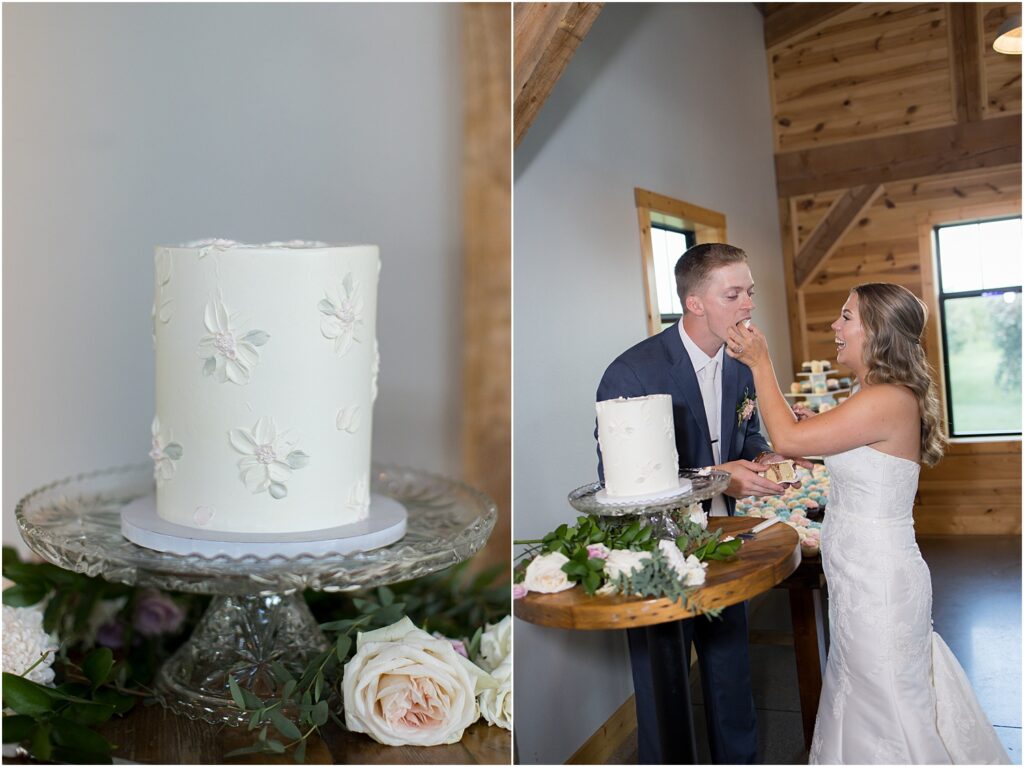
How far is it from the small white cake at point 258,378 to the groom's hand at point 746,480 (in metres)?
0.53

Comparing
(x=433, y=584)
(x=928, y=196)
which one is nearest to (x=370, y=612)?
(x=433, y=584)

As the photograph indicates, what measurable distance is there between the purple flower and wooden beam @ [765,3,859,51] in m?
1.33

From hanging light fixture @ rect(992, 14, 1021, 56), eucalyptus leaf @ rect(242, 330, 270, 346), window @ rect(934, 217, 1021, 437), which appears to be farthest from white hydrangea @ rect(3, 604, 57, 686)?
hanging light fixture @ rect(992, 14, 1021, 56)

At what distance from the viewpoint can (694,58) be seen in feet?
4.54

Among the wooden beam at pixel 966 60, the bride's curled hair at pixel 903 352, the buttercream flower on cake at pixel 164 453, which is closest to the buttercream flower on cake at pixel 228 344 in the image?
the buttercream flower on cake at pixel 164 453

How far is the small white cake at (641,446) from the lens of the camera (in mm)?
1194

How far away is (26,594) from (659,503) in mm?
993

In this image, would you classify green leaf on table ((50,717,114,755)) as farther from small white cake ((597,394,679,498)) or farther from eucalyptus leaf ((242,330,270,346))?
small white cake ((597,394,679,498))

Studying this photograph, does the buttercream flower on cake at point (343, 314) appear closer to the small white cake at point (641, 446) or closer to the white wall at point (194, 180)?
the small white cake at point (641, 446)

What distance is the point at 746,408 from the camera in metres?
1.25

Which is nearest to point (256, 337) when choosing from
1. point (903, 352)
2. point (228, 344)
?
point (228, 344)

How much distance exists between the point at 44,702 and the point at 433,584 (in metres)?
0.71

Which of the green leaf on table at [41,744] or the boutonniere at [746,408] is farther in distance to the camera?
the boutonniere at [746,408]

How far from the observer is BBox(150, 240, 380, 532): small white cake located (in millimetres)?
1056
